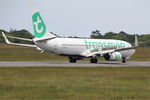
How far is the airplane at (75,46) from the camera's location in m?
59.0

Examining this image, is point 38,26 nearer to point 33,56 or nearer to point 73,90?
point 33,56

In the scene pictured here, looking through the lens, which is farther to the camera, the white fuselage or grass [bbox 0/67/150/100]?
the white fuselage

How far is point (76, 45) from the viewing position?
2518 inches

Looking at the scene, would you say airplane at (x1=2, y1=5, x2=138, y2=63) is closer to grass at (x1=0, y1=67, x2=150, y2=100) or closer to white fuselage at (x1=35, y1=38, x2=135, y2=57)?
white fuselage at (x1=35, y1=38, x2=135, y2=57)

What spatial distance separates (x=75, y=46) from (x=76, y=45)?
0.33m

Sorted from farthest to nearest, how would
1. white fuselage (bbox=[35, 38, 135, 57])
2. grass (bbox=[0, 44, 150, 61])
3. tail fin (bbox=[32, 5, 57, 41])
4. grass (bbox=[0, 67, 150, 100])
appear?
1. grass (bbox=[0, 44, 150, 61])
2. white fuselage (bbox=[35, 38, 135, 57])
3. tail fin (bbox=[32, 5, 57, 41])
4. grass (bbox=[0, 67, 150, 100])

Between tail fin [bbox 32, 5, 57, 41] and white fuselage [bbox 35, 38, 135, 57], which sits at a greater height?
tail fin [bbox 32, 5, 57, 41]

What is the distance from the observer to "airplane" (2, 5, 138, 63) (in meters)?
59.0

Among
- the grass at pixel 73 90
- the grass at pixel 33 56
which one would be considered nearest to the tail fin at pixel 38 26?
the grass at pixel 33 56

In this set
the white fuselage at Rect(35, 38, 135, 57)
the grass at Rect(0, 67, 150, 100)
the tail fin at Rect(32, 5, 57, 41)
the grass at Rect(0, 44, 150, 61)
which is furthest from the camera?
the grass at Rect(0, 44, 150, 61)

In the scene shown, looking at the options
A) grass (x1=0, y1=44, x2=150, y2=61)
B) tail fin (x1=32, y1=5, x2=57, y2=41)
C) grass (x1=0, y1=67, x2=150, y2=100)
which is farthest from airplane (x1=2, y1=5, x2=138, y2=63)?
grass (x1=0, y1=67, x2=150, y2=100)

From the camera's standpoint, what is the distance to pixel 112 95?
77.1ft

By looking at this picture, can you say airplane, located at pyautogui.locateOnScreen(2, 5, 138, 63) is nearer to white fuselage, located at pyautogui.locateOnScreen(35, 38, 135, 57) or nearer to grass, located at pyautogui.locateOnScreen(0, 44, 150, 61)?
white fuselage, located at pyautogui.locateOnScreen(35, 38, 135, 57)

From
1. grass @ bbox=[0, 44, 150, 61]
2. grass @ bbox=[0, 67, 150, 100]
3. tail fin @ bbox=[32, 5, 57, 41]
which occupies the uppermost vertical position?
tail fin @ bbox=[32, 5, 57, 41]
